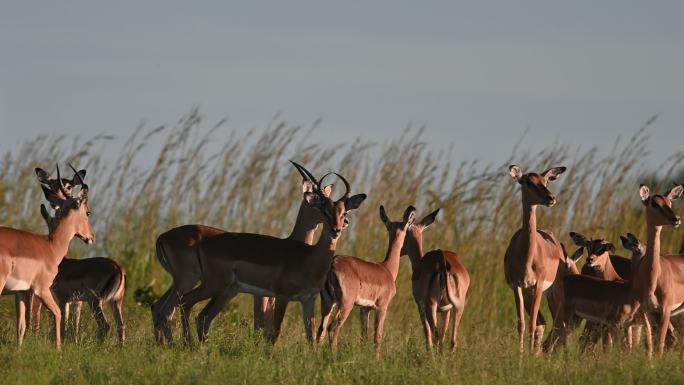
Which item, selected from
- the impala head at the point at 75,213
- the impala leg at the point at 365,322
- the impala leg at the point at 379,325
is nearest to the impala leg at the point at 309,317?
the impala leg at the point at 365,322

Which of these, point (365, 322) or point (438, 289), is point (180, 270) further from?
point (438, 289)

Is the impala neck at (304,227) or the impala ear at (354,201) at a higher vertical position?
the impala ear at (354,201)

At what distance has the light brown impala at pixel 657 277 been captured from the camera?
10672 mm

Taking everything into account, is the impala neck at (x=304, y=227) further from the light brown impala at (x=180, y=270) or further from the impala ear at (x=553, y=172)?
the impala ear at (x=553, y=172)

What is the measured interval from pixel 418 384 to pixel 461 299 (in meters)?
2.42

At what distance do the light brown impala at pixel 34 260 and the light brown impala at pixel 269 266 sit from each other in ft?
3.78

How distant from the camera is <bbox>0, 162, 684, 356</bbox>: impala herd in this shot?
10539 mm

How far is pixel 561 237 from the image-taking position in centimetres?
1568

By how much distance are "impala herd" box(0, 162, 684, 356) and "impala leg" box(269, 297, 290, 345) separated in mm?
11

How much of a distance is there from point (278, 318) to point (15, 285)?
2.08m

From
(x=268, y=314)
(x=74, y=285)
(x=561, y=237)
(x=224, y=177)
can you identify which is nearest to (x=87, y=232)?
(x=74, y=285)

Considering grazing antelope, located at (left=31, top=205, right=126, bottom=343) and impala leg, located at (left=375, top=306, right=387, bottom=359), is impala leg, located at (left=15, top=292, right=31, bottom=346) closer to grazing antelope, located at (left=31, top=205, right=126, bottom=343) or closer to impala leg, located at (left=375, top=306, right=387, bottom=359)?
grazing antelope, located at (left=31, top=205, right=126, bottom=343)

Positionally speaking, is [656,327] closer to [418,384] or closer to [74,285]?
[418,384]

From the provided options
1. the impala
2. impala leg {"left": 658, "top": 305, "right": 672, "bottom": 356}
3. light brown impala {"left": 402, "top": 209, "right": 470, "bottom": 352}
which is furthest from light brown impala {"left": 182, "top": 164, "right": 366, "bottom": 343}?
impala leg {"left": 658, "top": 305, "right": 672, "bottom": 356}
